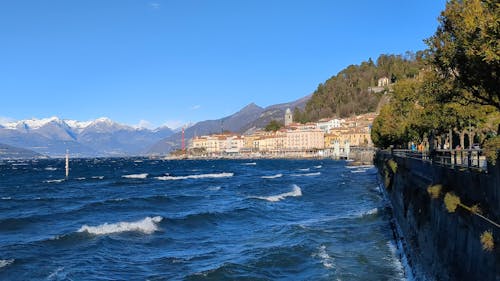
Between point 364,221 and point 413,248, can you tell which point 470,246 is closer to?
point 413,248

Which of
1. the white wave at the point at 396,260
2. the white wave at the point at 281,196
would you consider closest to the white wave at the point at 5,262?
the white wave at the point at 396,260

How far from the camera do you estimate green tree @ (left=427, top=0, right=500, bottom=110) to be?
460 inches

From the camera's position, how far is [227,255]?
77.5 feet

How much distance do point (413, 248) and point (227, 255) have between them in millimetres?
8945

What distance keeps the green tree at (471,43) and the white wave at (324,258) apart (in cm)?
884

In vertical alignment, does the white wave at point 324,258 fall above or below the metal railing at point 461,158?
below

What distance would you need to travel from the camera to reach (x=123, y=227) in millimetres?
32000

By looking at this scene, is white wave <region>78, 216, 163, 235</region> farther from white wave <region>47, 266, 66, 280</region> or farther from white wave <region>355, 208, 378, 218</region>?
white wave <region>355, 208, 378, 218</region>

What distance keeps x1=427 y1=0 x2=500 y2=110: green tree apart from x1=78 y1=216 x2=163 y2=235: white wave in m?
21.1

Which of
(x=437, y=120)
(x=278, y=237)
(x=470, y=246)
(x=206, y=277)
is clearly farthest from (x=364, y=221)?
(x=470, y=246)

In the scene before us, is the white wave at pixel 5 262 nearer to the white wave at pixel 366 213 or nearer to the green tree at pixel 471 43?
the green tree at pixel 471 43

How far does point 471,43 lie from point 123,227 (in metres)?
25.3

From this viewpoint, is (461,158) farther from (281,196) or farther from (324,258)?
(281,196)

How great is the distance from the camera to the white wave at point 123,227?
30.8 m
